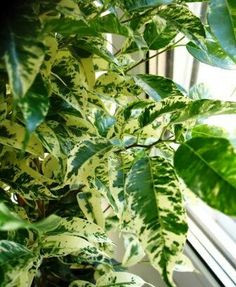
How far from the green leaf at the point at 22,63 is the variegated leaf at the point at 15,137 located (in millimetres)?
176

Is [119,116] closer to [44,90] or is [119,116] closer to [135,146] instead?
[135,146]

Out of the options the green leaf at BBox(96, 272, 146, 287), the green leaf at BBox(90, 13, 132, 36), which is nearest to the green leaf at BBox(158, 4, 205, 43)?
the green leaf at BBox(90, 13, 132, 36)

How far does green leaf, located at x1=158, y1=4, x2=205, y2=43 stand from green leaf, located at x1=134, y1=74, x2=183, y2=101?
0.25 feet

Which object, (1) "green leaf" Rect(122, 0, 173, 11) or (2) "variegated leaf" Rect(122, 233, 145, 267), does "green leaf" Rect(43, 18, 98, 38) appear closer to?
(1) "green leaf" Rect(122, 0, 173, 11)

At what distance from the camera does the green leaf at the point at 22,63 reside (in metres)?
0.26

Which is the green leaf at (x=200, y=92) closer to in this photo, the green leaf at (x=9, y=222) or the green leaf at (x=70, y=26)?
the green leaf at (x=70, y=26)

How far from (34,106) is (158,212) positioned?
14 cm

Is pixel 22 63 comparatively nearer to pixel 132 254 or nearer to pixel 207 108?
pixel 207 108

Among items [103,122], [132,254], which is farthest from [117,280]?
[103,122]

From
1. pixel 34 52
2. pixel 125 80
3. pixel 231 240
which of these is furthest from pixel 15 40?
pixel 231 240

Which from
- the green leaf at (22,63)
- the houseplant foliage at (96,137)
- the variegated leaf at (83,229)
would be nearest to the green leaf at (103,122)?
the houseplant foliage at (96,137)

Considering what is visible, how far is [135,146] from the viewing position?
0.45 metres

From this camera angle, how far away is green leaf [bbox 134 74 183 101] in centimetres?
49

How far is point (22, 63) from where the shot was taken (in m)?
0.27
